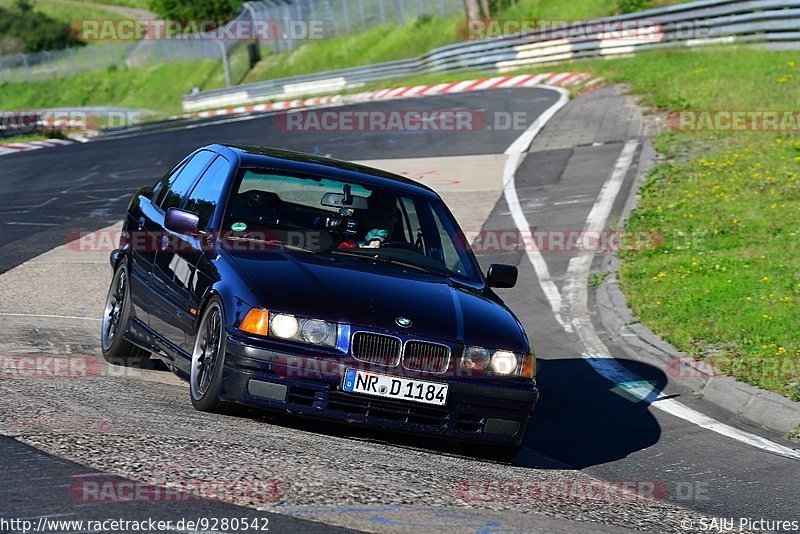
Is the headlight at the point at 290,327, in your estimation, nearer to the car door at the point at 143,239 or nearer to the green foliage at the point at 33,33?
the car door at the point at 143,239

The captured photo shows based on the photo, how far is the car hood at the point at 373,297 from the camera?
6574 millimetres

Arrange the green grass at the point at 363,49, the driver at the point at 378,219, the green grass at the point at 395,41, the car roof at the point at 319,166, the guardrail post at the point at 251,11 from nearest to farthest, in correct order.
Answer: the driver at the point at 378,219
the car roof at the point at 319,166
the green grass at the point at 395,41
the green grass at the point at 363,49
the guardrail post at the point at 251,11

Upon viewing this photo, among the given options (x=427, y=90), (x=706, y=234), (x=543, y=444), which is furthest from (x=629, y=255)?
(x=427, y=90)

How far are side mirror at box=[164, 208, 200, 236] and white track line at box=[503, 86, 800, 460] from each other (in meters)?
3.70

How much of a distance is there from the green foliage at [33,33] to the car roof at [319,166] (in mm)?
90366

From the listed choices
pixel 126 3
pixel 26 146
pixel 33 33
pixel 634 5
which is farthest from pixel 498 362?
pixel 126 3

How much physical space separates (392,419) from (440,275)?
139cm

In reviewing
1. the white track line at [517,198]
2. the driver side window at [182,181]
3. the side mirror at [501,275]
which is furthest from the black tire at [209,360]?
the white track line at [517,198]

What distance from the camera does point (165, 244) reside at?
809 centimetres

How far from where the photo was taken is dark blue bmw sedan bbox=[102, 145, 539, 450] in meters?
6.46

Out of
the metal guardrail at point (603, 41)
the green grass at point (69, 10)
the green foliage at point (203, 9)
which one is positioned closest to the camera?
the metal guardrail at point (603, 41)

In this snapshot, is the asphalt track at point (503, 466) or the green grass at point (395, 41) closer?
the asphalt track at point (503, 466)

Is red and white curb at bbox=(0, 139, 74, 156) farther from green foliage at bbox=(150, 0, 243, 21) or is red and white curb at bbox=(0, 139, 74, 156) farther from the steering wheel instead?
green foliage at bbox=(150, 0, 243, 21)

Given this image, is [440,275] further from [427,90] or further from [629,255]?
[427,90]
